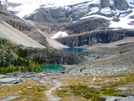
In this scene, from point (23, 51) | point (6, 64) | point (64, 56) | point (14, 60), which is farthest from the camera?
point (64, 56)

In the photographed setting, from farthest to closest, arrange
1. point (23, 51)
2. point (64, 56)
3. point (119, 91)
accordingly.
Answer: point (64, 56)
point (23, 51)
point (119, 91)

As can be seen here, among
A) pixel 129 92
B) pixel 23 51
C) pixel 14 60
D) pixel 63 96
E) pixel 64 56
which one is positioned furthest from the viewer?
pixel 64 56

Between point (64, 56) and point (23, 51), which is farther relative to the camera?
point (64, 56)

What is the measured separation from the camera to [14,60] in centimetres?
14400

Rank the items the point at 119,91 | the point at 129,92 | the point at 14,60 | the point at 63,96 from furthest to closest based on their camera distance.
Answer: the point at 14,60 → the point at 63,96 → the point at 119,91 → the point at 129,92

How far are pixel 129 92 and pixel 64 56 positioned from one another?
163 meters

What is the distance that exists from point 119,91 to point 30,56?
151012 millimetres

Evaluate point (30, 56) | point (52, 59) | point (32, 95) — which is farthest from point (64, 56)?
point (32, 95)

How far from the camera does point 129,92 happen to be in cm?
3666

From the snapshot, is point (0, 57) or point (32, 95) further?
point (0, 57)

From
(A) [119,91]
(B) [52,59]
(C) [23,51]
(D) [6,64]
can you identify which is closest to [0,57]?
(D) [6,64]

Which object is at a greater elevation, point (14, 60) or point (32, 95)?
point (14, 60)

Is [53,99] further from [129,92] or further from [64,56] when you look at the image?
[64,56]

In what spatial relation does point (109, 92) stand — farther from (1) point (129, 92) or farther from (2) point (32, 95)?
(2) point (32, 95)
